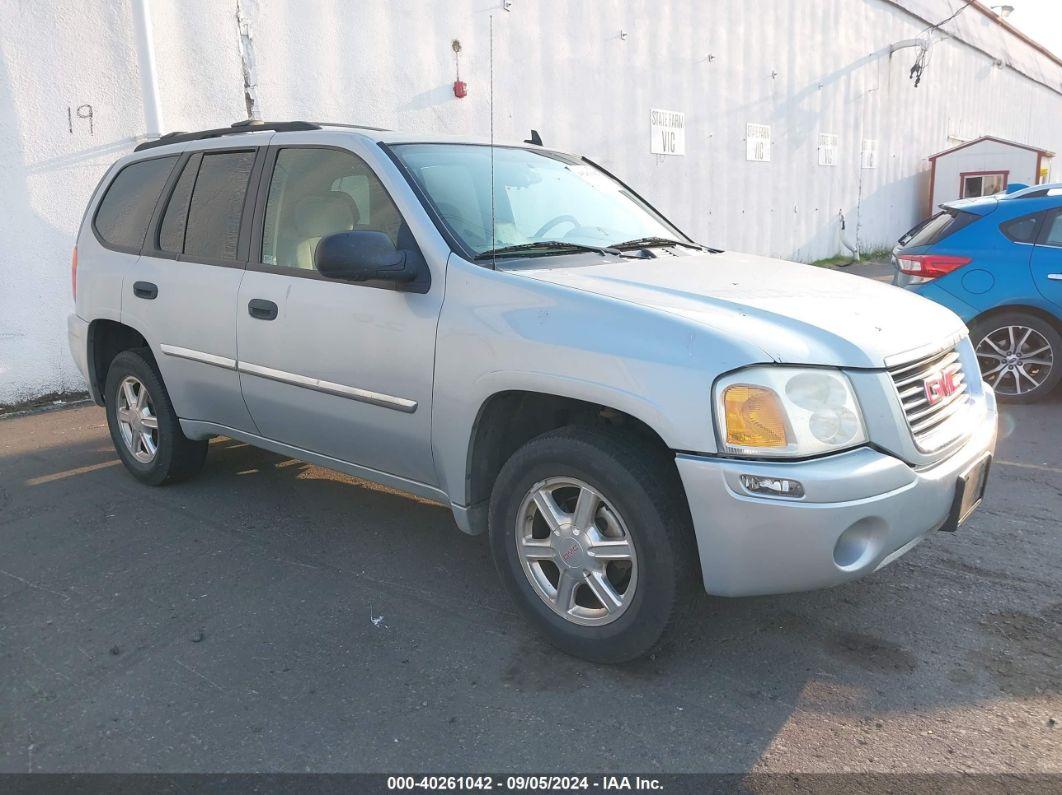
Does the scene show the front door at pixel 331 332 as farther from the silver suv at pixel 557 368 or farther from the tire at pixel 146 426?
the tire at pixel 146 426

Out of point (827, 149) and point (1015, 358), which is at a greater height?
point (827, 149)

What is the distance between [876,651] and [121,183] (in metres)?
4.56

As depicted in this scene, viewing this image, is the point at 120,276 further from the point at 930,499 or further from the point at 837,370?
the point at 930,499

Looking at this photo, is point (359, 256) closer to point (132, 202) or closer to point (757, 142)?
point (132, 202)

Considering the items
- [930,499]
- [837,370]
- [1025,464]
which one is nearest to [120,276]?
[837,370]

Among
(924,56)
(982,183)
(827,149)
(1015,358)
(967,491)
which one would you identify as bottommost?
(1015,358)

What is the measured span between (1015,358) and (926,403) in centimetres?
416

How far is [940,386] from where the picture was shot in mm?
2959

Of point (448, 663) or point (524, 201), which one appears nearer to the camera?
point (448, 663)

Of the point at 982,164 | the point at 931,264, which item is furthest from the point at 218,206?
the point at 982,164

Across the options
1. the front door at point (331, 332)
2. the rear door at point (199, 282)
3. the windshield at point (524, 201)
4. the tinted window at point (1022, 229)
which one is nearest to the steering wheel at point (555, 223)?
the windshield at point (524, 201)

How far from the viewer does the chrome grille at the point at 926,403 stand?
8.93 ft

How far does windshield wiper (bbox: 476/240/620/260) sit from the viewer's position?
3.25 metres

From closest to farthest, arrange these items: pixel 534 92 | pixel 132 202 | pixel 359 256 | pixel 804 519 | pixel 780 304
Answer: pixel 804 519 < pixel 780 304 < pixel 359 256 < pixel 132 202 < pixel 534 92
